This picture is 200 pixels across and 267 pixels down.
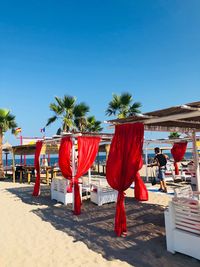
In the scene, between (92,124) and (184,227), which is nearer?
(184,227)

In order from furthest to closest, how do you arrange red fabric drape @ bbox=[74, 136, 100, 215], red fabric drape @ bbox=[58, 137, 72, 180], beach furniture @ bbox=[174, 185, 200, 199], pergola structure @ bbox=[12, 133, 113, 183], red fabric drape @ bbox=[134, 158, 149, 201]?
pergola structure @ bbox=[12, 133, 113, 183]
red fabric drape @ bbox=[134, 158, 149, 201]
red fabric drape @ bbox=[58, 137, 72, 180]
red fabric drape @ bbox=[74, 136, 100, 215]
beach furniture @ bbox=[174, 185, 200, 199]

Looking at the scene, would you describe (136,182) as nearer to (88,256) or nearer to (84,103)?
(88,256)

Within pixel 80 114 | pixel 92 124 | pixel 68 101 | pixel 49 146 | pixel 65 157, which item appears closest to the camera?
pixel 65 157

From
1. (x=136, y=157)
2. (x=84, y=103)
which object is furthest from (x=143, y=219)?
(x=84, y=103)

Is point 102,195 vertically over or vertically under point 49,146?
under

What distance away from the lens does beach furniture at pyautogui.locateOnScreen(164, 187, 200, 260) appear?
3.97 meters

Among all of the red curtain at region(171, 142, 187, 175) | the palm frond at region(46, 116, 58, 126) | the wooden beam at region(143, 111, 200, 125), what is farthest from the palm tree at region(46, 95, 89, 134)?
the wooden beam at region(143, 111, 200, 125)

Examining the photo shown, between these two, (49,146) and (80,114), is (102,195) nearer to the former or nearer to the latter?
(49,146)

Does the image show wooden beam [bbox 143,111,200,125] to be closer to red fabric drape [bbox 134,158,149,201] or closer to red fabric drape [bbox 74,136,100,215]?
red fabric drape [bbox 74,136,100,215]

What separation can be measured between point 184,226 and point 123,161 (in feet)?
6.00

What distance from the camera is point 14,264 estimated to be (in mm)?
4109

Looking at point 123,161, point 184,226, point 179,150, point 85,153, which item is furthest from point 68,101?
point 184,226

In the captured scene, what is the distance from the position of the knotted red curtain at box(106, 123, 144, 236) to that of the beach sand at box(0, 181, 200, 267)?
56 centimetres

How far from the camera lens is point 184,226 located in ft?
13.6
